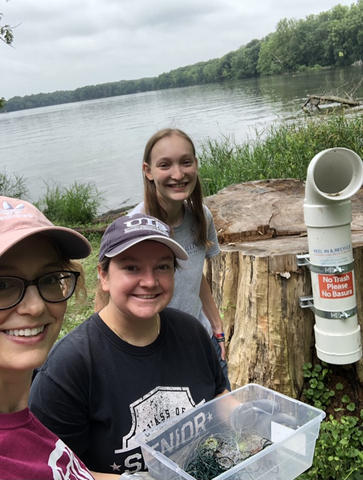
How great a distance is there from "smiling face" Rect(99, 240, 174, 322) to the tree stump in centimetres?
158

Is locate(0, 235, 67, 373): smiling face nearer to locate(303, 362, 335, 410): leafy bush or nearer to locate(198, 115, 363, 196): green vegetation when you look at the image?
locate(303, 362, 335, 410): leafy bush

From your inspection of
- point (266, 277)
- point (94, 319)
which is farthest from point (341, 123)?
point (94, 319)

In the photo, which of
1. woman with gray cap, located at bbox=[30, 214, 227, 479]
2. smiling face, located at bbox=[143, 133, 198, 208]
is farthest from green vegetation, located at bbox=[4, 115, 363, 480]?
woman with gray cap, located at bbox=[30, 214, 227, 479]

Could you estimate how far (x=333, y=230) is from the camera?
2.74 meters

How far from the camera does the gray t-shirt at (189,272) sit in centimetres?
267

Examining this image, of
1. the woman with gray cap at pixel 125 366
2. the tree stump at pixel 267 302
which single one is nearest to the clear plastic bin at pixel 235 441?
the woman with gray cap at pixel 125 366

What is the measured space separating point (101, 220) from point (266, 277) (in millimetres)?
7201

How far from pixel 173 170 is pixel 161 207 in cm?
22

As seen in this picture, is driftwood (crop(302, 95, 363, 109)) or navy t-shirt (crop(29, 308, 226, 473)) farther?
driftwood (crop(302, 95, 363, 109))

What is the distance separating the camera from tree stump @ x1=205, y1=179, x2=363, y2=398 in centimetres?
307

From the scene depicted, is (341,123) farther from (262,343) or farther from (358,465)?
(358,465)

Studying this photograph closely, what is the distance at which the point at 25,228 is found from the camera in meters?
1.07

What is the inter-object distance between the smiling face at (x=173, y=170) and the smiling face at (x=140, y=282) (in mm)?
1080

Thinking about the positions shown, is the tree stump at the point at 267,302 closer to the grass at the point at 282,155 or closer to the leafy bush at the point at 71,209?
the grass at the point at 282,155
